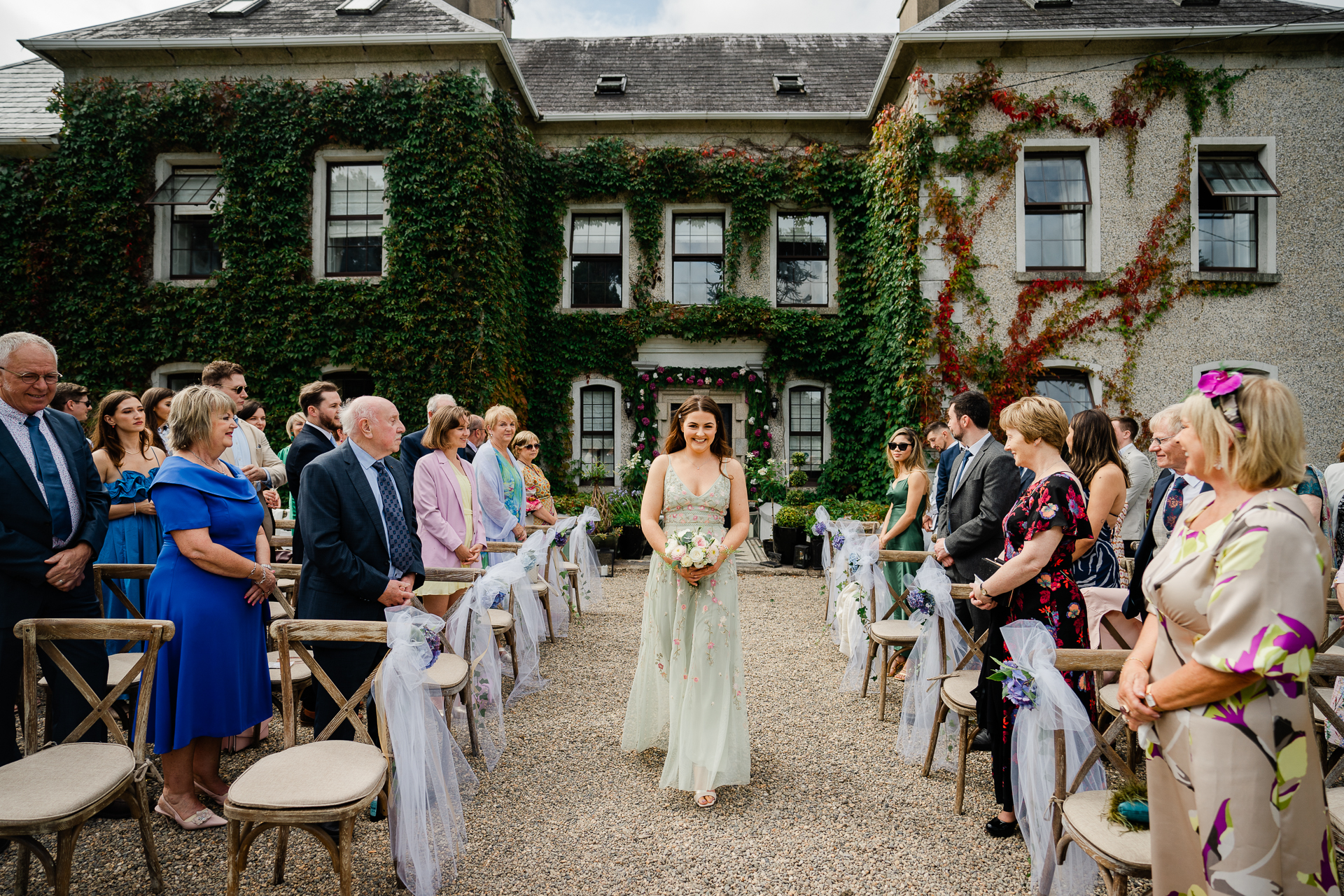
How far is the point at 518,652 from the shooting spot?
17.9 ft

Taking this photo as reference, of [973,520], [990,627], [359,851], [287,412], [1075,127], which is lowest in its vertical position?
[359,851]

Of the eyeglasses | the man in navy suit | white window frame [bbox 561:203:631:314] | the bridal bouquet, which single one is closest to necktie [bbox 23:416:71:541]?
the eyeglasses

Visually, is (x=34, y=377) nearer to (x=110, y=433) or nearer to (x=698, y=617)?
(x=110, y=433)

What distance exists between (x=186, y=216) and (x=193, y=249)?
56cm

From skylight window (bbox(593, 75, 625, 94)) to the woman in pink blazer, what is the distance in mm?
11750

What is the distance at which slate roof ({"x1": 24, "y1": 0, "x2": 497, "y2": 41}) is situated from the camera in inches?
437

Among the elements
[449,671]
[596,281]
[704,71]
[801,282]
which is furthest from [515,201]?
[449,671]

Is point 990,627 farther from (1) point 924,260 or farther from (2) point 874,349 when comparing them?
(2) point 874,349

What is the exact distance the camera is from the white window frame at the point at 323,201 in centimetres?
1151

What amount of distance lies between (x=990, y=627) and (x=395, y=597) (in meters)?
3.00

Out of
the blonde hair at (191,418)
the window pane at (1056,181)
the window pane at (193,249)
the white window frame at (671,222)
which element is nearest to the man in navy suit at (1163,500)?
the blonde hair at (191,418)

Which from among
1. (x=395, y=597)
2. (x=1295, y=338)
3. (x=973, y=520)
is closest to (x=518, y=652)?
(x=395, y=597)

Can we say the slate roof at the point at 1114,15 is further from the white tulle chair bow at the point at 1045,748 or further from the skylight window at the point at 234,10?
the skylight window at the point at 234,10

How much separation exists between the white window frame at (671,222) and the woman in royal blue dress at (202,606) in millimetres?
10822
